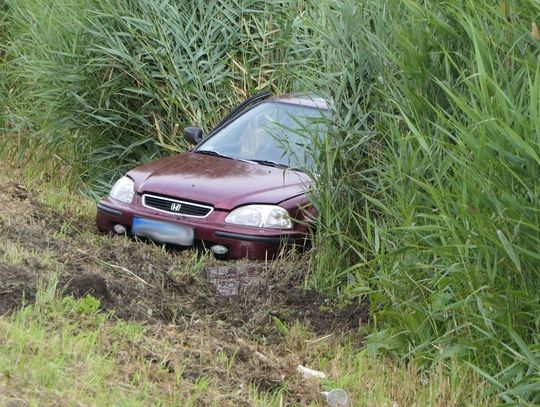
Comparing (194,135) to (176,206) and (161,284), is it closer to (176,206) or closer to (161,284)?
(176,206)

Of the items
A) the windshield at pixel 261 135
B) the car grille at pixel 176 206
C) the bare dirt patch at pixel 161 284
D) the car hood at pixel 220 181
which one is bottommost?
the bare dirt patch at pixel 161 284

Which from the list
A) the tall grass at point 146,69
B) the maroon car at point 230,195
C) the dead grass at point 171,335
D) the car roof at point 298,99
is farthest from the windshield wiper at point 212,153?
the tall grass at point 146,69

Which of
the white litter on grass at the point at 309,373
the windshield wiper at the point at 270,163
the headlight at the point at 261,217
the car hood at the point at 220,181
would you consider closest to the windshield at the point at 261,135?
the windshield wiper at the point at 270,163

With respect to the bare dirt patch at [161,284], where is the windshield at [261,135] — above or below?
above

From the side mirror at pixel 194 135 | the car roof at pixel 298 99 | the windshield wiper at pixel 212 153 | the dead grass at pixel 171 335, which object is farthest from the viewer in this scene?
the side mirror at pixel 194 135

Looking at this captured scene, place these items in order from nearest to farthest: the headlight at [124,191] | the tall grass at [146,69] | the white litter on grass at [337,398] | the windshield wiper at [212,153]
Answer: the white litter on grass at [337,398] → the headlight at [124,191] → the windshield wiper at [212,153] → the tall grass at [146,69]

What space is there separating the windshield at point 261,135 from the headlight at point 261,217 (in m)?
0.63

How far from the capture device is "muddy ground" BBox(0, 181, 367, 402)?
22.4ft

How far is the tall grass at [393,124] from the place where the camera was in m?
6.00

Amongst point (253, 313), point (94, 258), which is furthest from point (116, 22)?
point (253, 313)

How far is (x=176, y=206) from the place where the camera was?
9.38 meters

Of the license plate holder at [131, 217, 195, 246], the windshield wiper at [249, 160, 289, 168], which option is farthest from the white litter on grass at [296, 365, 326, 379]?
the windshield wiper at [249, 160, 289, 168]

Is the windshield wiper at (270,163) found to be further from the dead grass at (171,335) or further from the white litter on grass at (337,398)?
the white litter on grass at (337,398)

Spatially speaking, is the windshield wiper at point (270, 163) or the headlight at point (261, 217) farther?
the windshield wiper at point (270, 163)
